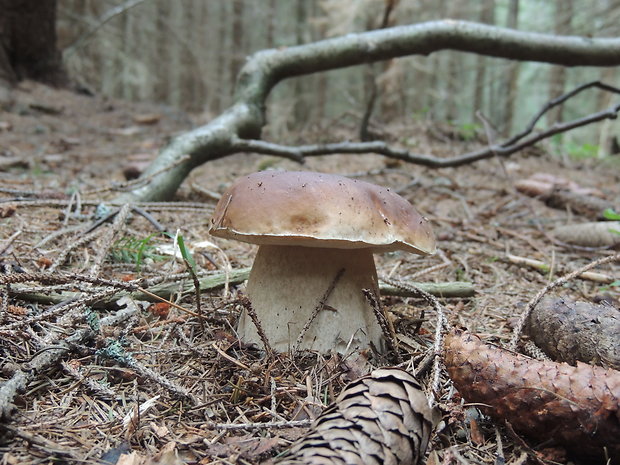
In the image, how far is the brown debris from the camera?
1.37 meters

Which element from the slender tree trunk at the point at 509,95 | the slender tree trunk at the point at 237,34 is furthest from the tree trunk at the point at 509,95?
the slender tree trunk at the point at 237,34

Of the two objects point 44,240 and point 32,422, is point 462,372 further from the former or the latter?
point 44,240

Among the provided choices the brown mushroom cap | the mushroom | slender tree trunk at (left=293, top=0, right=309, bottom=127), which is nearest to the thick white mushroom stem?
the mushroom

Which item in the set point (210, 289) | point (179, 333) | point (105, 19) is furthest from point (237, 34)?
point (179, 333)

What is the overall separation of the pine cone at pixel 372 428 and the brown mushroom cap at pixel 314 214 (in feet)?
1.48

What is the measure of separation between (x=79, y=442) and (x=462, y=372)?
1016 mm

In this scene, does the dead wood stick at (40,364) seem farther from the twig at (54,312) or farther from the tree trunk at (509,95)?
the tree trunk at (509,95)

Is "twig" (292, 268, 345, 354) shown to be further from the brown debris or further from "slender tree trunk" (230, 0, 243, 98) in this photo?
"slender tree trunk" (230, 0, 243, 98)

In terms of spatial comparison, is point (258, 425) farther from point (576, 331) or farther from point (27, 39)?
point (27, 39)

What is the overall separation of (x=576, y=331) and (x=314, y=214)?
0.97m

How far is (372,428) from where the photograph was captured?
98 cm

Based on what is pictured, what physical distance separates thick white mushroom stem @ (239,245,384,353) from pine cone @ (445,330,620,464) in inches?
15.8

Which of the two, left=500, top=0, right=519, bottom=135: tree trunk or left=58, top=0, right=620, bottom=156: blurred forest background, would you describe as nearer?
left=58, top=0, right=620, bottom=156: blurred forest background

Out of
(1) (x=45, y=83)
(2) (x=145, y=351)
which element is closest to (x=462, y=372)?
(2) (x=145, y=351)
